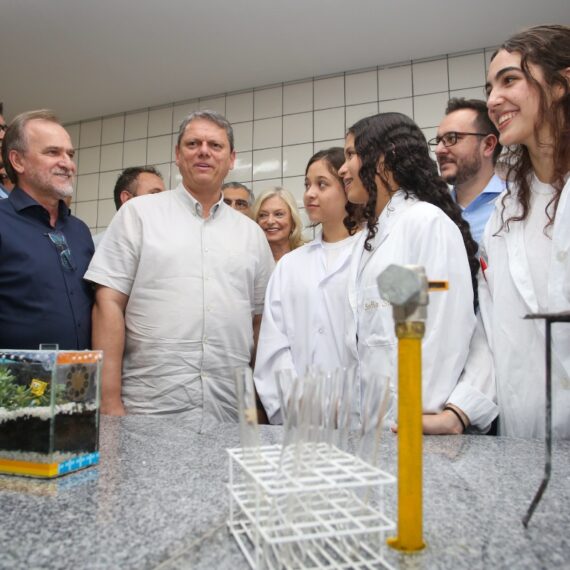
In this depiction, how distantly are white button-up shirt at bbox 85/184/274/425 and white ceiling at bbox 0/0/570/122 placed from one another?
1132 millimetres

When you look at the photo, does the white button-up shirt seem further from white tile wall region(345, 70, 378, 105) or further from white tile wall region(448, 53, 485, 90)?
white tile wall region(448, 53, 485, 90)

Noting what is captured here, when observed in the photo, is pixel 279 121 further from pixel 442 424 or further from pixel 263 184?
pixel 442 424

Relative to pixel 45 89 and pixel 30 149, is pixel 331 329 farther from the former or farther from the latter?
pixel 45 89

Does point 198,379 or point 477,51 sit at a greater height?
point 477,51

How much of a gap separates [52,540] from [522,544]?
418 mm

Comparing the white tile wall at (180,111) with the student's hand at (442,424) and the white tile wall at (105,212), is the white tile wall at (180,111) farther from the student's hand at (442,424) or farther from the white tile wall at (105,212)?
the student's hand at (442,424)

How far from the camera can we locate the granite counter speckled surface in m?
0.44

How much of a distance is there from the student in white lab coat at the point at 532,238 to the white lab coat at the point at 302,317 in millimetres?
511

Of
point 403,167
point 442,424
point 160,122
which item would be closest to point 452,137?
point 403,167

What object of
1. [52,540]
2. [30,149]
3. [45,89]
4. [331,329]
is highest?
[45,89]

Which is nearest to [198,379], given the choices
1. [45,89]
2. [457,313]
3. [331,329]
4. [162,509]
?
[331,329]

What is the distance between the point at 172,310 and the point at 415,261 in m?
0.74

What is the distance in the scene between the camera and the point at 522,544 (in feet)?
1.53

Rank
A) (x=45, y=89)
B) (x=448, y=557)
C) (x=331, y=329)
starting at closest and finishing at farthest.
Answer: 1. (x=448, y=557)
2. (x=331, y=329)
3. (x=45, y=89)
